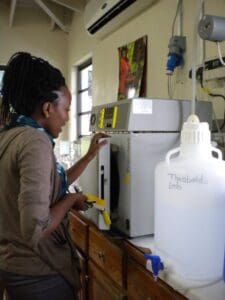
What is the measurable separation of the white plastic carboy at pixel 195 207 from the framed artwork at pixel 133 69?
1340 mm

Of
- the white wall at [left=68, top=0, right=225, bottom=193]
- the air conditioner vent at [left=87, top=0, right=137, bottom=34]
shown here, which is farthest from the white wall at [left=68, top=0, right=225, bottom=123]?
the air conditioner vent at [left=87, top=0, right=137, bottom=34]

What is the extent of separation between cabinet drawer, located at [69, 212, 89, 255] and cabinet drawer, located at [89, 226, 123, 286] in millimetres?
54

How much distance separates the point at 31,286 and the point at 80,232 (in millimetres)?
631

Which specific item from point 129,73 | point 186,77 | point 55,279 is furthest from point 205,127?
point 129,73

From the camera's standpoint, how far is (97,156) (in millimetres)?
1322

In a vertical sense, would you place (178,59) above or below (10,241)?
above

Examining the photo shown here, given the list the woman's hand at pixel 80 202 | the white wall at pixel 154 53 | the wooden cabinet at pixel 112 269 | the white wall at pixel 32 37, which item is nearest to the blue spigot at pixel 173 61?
the white wall at pixel 154 53

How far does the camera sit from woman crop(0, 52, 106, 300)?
977mm

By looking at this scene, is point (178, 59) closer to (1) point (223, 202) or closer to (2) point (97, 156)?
(2) point (97, 156)

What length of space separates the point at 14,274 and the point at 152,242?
18.3 inches

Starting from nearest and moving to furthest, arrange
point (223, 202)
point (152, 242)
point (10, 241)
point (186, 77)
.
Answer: point (223, 202)
point (10, 241)
point (152, 242)
point (186, 77)

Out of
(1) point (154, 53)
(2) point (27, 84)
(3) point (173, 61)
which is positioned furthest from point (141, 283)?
(1) point (154, 53)

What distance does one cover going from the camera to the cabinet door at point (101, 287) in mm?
1353

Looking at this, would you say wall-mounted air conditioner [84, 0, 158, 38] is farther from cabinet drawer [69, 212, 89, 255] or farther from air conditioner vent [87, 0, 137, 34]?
cabinet drawer [69, 212, 89, 255]
